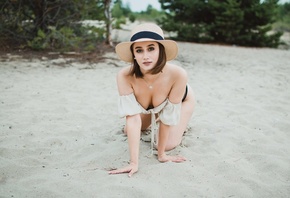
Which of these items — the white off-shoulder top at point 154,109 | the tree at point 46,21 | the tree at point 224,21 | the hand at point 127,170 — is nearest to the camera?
the hand at point 127,170

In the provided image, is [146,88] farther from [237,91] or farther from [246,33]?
[246,33]


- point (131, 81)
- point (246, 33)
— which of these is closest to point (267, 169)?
point (131, 81)

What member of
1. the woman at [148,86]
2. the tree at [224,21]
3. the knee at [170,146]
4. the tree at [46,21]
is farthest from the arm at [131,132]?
the tree at [224,21]

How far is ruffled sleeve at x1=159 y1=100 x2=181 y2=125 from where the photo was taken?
2.18m

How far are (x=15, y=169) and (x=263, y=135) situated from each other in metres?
2.50

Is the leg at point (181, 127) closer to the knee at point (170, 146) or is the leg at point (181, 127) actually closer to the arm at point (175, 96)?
the knee at point (170, 146)

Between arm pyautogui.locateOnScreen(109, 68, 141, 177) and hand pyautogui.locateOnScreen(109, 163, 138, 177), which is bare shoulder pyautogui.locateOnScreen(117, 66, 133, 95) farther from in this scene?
hand pyautogui.locateOnScreen(109, 163, 138, 177)

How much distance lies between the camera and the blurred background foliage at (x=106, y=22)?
6691 mm

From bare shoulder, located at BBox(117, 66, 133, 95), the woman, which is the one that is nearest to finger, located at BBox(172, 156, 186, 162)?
the woman

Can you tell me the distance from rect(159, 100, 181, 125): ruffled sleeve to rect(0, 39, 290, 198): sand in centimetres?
38

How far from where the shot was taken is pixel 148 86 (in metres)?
2.20

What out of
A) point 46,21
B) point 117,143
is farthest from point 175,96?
point 46,21

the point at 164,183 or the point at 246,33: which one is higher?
the point at 246,33

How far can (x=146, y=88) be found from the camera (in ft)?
7.21
